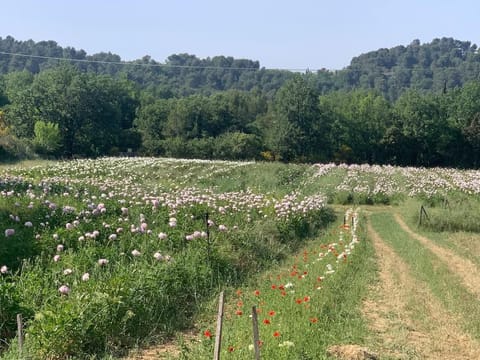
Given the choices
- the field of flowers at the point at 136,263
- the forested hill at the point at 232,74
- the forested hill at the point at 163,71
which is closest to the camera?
the field of flowers at the point at 136,263

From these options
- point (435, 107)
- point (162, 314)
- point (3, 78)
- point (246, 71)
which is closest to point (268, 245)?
point (162, 314)

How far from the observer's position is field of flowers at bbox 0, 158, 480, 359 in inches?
264

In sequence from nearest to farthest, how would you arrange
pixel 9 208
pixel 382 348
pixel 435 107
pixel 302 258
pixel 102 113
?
pixel 382 348, pixel 9 208, pixel 302 258, pixel 102 113, pixel 435 107

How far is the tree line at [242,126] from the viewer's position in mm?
61094

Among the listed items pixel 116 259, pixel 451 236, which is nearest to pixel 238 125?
pixel 451 236

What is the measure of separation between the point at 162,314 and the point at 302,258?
238 inches

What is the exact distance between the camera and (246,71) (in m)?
170

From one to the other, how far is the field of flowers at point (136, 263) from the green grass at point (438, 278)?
5.93 ft

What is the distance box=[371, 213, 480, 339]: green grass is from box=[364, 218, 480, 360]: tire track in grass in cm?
19

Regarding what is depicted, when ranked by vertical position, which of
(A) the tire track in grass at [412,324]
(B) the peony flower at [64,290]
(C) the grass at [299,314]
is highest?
(B) the peony flower at [64,290]

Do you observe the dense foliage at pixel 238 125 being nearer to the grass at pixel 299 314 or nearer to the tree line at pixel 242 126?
the tree line at pixel 242 126

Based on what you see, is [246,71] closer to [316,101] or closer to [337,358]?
[316,101]

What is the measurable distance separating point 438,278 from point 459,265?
248 centimetres

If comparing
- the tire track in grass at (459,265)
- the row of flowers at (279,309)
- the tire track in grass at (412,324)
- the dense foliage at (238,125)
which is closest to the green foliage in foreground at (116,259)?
the row of flowers at (279,309)
